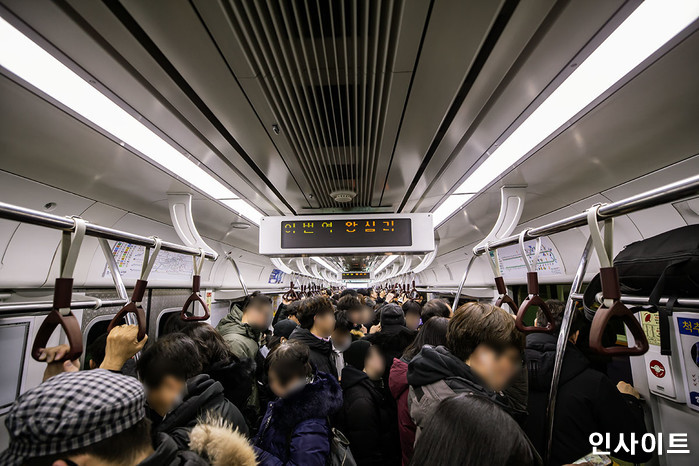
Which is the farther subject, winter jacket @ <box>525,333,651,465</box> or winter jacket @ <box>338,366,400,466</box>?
winter jacket @ <box>338,366,400,466</box>

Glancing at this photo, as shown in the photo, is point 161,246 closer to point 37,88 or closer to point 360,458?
point 37,88

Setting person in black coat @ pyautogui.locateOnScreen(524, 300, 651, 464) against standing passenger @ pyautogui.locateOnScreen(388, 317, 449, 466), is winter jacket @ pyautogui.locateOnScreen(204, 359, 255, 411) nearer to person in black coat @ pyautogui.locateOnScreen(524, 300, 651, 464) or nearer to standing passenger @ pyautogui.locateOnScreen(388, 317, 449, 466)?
standing passenger @ pyautogui.locateOnScreen(388, 317, 449, 466)

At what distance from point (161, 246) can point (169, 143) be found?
2.94ft

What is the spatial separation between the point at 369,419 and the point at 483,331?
125 centimetres

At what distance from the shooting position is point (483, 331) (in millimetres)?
1681

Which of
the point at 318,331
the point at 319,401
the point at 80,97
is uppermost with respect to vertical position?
the point at 80,97

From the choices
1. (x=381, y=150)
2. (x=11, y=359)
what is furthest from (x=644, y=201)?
(x=11, y=359)

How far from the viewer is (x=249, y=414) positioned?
3.09m

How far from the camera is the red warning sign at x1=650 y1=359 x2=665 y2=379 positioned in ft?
10.1

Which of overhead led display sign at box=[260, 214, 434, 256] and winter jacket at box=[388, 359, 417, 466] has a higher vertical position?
overhead led display sign at box=[260, 214, 434, 256]

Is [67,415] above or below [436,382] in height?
above

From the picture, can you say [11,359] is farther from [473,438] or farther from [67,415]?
[473,438]

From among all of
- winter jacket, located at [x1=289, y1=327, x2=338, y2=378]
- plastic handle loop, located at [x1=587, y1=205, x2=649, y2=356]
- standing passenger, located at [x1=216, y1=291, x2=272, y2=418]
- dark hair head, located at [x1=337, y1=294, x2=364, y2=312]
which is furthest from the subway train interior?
dark hair head, located at [x1=337, y1=294, x2=364, y2=312]

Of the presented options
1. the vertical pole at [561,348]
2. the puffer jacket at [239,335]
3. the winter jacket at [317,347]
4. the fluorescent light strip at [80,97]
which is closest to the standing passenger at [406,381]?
the vertical pole at [561,348]
